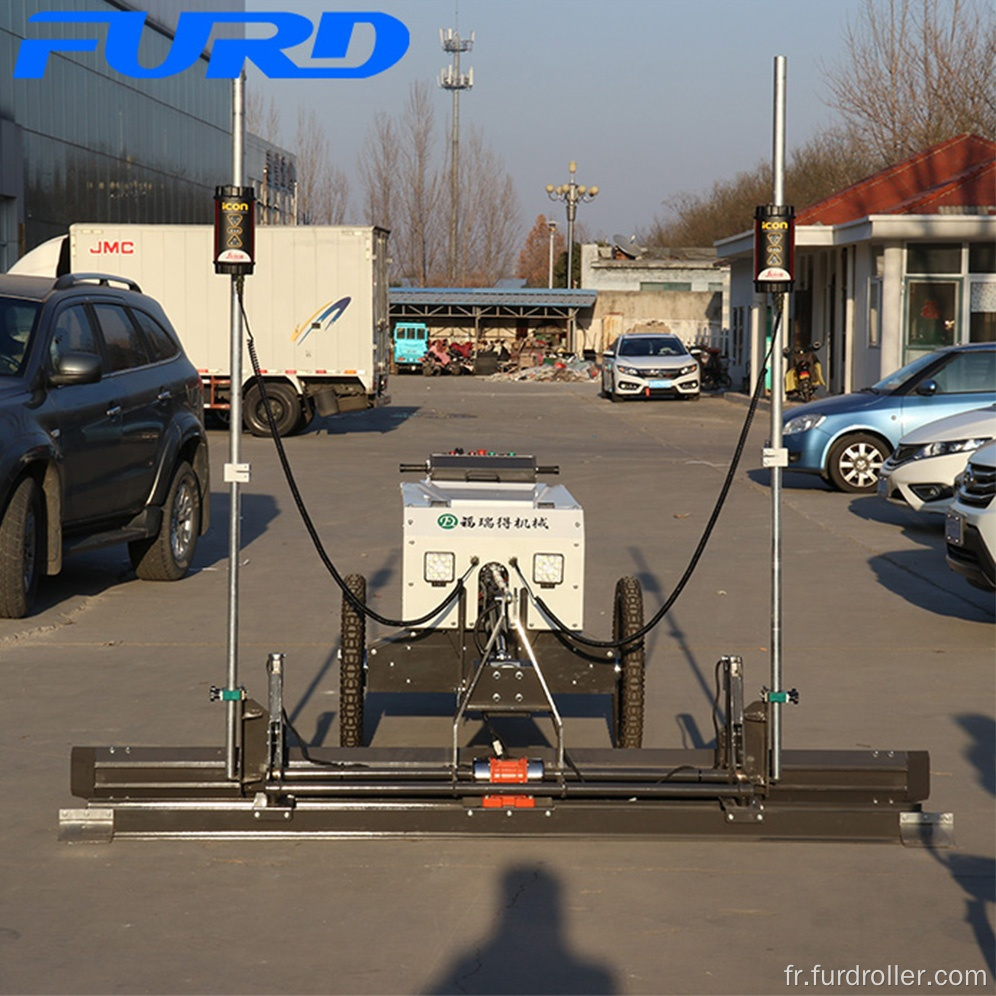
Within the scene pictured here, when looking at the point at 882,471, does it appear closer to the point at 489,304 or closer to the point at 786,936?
the point at 786,936

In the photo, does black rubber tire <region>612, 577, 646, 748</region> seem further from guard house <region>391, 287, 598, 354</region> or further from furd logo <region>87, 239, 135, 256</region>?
guard house <region>391, 287, 598, 354</region>

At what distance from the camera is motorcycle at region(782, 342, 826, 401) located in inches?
1371

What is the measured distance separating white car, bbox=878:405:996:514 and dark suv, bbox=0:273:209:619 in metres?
6.01


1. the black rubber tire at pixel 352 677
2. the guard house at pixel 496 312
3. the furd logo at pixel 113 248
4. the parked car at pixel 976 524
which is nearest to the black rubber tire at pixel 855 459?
the parked car at pixel 976 524

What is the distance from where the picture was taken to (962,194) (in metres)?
31.5

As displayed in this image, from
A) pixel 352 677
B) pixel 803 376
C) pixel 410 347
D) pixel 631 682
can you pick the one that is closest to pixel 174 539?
pixel 352 677

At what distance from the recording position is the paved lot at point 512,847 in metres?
4.70

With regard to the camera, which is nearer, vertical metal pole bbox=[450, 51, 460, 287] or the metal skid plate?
the metal skid plate

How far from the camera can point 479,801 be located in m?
5.70

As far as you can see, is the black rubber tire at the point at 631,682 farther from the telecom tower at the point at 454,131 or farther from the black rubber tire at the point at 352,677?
the telecom tower at the point at 454,131

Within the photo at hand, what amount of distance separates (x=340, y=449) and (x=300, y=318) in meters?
3.62

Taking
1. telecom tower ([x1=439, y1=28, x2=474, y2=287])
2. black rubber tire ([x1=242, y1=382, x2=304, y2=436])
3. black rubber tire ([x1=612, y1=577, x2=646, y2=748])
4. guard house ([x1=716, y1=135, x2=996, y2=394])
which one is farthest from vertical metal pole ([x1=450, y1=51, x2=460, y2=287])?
black rubber tire ([x1=612, y1=577, x2=646, y2=748])

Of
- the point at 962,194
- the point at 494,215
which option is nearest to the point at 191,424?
the point at 962,194

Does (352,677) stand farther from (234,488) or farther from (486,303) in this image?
(486,303)
